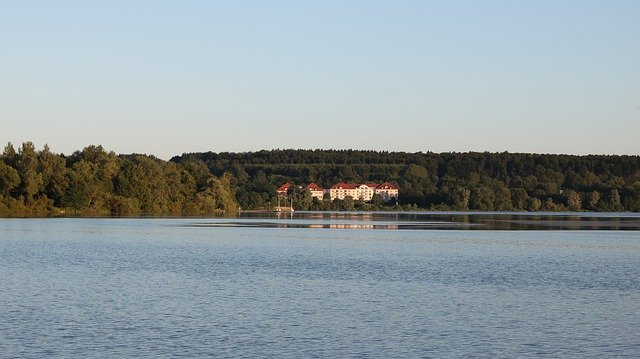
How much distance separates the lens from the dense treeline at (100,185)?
118 metres

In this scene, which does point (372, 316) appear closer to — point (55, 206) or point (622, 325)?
point (622, 325)

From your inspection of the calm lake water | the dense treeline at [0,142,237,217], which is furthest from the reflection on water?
the calm lake water

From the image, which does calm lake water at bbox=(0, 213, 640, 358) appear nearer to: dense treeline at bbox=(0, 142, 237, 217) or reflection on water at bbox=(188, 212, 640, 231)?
reflection on water at bbox=(188, 212, 640, 231)

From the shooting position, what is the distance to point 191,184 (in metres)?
148

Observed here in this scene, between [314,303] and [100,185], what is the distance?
334 ft

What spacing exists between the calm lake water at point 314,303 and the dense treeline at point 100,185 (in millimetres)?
65303

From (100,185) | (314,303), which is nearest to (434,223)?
(100,185)

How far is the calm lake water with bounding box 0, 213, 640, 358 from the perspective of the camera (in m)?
23.0

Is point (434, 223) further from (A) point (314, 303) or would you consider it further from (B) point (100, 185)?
(A) point (314, 303)

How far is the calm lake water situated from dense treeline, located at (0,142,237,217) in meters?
65.3

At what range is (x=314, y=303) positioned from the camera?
30344 millimetres

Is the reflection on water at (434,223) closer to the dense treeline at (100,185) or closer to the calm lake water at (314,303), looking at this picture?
the dense treeline at (100,185)

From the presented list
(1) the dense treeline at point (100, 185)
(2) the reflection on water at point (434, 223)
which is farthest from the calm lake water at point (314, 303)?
(1) the dense treeline at point (100, 185)

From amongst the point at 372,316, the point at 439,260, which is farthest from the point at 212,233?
the point at 372,316
